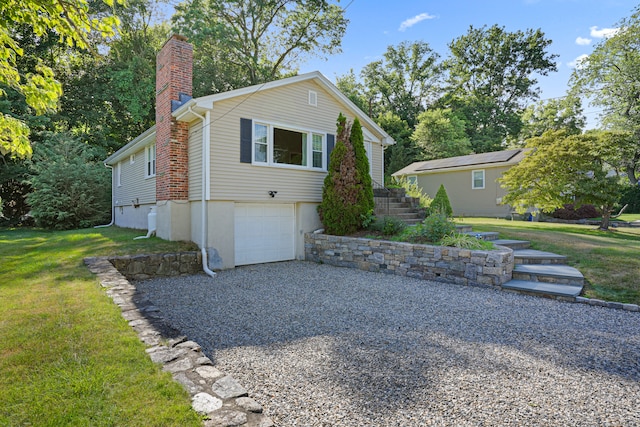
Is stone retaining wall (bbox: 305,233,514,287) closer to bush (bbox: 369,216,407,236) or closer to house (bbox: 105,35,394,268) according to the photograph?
bush (bbox: 369,216,407,236)

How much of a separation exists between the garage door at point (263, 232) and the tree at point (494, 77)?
2457 centimetres

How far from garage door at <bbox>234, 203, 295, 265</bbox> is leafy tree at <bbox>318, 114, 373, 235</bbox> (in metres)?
1.09

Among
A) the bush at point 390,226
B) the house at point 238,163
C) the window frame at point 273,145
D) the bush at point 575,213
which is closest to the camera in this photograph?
the house at point 238,163

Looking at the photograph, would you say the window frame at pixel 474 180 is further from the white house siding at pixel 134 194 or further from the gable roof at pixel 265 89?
the white house siding at pixel 134 194

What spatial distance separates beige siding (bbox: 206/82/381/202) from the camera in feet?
25.1

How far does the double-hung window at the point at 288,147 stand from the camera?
8.43m

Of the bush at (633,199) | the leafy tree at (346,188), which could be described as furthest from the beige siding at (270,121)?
the bush at (633,199)

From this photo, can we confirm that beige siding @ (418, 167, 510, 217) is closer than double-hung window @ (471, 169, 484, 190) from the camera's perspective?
Yes

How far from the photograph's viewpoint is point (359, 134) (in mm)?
8961

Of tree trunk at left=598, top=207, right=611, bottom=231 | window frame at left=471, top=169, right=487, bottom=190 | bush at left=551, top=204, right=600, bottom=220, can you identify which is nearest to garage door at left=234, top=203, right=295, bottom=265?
tree trunk at left=598, top=207, right=611, bottom=231

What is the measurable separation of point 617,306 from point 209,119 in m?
7.94

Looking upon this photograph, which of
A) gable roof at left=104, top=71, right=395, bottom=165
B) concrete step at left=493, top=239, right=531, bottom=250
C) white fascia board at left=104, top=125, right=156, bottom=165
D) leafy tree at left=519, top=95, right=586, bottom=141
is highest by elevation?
leafy tree at left=519, top=95, right=586, bottom=141

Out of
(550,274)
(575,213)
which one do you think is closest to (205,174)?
(550,274)

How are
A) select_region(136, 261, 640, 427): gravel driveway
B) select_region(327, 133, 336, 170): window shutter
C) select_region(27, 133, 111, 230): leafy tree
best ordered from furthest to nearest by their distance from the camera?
select_region(27, 133, 111, 230): leafy tree, select_region(327, 133, 336, 170): window shutter, select_region(136, 261, 640, 427): gravel driveway
